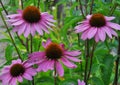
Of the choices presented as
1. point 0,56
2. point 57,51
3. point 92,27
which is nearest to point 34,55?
point 57,51

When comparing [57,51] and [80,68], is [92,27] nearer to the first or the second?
[57,51]

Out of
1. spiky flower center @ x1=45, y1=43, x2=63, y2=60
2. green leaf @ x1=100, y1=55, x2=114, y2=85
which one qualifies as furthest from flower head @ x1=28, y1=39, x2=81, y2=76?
green leaf @ x1=100, y1=55, x2=114, y2=85

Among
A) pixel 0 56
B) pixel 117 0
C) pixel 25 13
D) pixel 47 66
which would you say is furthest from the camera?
pixel 0 56

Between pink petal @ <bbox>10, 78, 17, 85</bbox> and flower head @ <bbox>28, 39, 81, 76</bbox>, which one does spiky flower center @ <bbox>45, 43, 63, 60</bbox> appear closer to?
flower head @ <bbox>28, 39, 81, 76</bbox>

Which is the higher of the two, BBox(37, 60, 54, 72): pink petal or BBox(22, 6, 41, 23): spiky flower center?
BBox(22, 6, 41, 23): spiky flower center

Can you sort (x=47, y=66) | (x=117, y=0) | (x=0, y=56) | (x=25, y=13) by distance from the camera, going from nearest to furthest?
(x=47, y=66)
(x=25, y=13)
(x=117, y=0)
(x=0, y=56)

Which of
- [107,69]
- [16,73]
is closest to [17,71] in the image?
[16,73]

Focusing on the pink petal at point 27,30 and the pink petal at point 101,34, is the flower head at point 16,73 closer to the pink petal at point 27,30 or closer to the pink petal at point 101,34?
the pink petal at point 27,30

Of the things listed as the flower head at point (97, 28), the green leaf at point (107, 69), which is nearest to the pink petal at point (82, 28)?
the flower head at point (97, 28)
